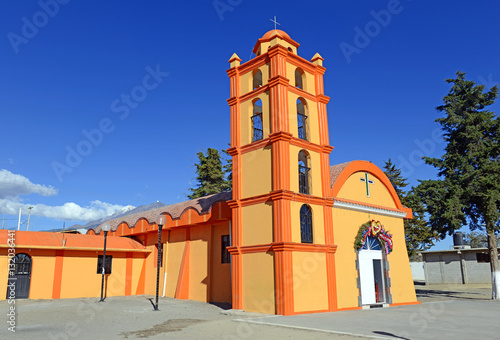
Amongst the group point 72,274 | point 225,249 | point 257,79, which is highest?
point 257,79

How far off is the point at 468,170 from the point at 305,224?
589 inches

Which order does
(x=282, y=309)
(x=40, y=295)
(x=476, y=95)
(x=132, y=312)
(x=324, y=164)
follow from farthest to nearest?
1. (x=476, y=95)
2. (x=40, y=295)
3. (x=324, y=164)
4. (x=132, y=312)
5. (x=282, y=309)

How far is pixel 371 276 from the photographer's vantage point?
19.2m

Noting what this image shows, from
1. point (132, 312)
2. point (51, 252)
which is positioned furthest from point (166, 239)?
point (132, 312)

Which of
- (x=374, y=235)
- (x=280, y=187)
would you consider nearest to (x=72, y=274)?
(x=280, y=187)

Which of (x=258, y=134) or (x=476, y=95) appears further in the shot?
(x=476, y=95)

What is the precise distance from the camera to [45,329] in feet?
38.3

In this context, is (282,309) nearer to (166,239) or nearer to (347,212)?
(347,212)

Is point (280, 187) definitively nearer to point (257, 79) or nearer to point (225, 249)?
point (225, 249)

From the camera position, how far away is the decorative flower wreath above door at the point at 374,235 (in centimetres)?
1866

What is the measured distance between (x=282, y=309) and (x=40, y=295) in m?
14.1

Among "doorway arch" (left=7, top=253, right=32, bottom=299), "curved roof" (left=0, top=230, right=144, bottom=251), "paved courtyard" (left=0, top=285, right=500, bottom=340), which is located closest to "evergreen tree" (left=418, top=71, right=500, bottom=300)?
"paved courtyard" (left=0, top=285, right=500, bottom=340)

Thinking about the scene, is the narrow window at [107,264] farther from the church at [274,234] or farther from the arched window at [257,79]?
the arched window at [257,79]

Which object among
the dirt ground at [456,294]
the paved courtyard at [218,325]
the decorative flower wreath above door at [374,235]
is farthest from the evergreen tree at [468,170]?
the paved courtyard at [218,325]
